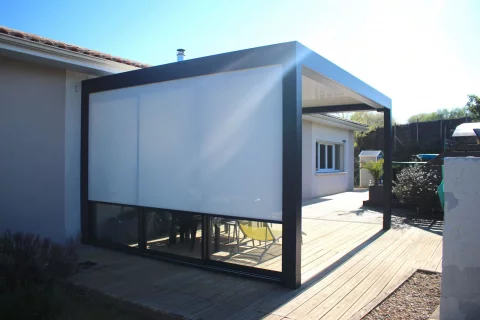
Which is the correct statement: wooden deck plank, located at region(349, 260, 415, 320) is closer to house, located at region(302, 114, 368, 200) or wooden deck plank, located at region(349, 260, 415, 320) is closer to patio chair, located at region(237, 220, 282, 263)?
patio chair, located at region(237, 220, 282, 263)

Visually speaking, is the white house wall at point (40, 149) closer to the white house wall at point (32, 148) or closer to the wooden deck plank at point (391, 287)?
the white house wall at point (32, 148)

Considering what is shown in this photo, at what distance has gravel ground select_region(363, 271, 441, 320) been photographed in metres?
3.69

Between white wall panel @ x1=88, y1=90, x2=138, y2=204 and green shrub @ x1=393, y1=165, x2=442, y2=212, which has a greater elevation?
white wall panel @ x1=88, y1=90, x2=138, y2=204

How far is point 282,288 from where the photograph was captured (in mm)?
4457

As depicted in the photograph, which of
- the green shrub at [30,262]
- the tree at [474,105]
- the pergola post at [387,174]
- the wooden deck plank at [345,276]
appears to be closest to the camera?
the wooden deck plank at [345,276]

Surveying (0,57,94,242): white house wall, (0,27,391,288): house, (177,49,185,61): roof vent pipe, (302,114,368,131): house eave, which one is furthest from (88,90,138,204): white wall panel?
(302,114,368,131): house eave

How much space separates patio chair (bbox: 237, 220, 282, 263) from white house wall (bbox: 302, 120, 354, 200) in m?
8.73

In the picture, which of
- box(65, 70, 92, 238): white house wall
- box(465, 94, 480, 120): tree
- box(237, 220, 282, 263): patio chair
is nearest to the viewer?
box(237, 220, 282, 263): patio chair

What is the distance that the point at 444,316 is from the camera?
333 centimetres

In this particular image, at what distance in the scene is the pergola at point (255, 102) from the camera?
439cm

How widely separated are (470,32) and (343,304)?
6942mm

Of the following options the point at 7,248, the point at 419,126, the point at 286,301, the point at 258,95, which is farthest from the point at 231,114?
the point at 419,126

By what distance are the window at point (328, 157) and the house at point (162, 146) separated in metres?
7.90

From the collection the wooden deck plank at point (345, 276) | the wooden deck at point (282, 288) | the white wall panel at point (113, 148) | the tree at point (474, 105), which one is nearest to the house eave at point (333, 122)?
the tree at point (474, 105)
